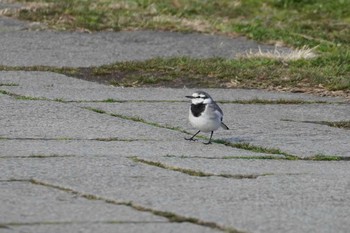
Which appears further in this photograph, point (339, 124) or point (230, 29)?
point (230, 29)

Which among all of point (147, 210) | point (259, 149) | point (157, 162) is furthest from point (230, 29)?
point (147, 210)

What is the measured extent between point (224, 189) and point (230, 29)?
839cm

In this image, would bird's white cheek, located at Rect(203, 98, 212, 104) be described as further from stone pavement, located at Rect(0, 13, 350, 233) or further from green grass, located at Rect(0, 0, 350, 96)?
green grass, located at Rect(0, 0, 350, 96)

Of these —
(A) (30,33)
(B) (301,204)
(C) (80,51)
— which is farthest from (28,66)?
(B) (301,204)

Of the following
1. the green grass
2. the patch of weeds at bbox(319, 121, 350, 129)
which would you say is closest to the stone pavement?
the patch of weeds at bbox(319, 121, 350, 129)

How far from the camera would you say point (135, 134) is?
8.43 m

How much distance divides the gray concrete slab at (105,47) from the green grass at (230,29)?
37 cm

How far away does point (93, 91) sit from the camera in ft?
34.4

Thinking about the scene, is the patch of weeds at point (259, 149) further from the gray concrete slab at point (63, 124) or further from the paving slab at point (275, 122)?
the gray concrete slab at point (63, 124)

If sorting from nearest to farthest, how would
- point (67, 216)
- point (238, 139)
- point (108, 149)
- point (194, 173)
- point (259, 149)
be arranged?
point (67, 216) < point (194, 173) < point (108, 149) < point (259, 149) < point (238, 139)

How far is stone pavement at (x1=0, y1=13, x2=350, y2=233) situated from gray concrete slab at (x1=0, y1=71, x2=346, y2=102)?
12 mm

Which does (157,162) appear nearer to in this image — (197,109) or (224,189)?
(224,189)

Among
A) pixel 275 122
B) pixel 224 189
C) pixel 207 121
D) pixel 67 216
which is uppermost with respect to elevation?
pixel 67 216

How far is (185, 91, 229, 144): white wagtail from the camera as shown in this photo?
27.3 feet
